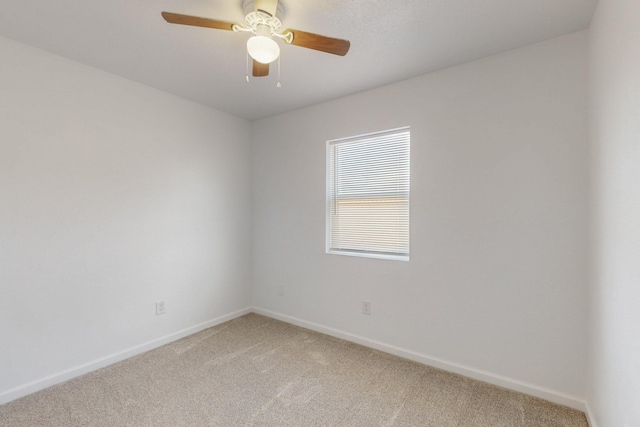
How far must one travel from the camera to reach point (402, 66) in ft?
7.61

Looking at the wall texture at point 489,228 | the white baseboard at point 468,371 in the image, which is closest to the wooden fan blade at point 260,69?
the wall texture at point 489,228

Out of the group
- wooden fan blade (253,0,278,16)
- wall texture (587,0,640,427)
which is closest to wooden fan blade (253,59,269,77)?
wooden fan blade (253,0,278,16)

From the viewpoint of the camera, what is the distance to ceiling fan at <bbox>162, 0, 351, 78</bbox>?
4.76 ft

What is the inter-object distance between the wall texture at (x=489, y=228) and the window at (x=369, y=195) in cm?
12

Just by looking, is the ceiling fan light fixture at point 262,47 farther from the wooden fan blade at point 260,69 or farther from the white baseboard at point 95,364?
the white baseboard at point 95,364

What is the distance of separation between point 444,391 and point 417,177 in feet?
5.32

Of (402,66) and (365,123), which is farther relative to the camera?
(365,123)

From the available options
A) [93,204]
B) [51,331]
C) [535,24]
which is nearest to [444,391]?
[535,24]

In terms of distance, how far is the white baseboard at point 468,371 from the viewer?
6.31ft

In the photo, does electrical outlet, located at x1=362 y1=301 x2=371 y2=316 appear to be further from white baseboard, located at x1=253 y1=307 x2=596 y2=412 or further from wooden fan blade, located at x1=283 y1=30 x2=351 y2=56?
wooden fan blade, located at x1=283 y1=30 x2=351 y2=56

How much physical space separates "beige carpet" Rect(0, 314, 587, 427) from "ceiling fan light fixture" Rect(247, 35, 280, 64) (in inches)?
82.4

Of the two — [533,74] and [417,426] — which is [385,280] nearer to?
[417,426]

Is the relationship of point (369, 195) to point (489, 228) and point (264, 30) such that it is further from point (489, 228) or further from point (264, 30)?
point (264, 30)

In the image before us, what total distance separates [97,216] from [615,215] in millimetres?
3374
